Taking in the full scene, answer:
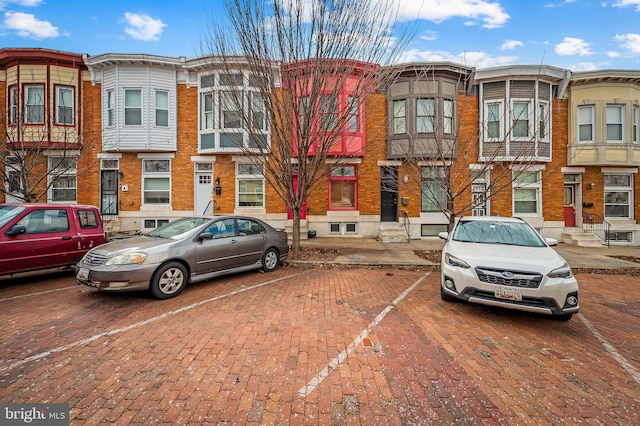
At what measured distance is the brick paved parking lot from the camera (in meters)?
2.53

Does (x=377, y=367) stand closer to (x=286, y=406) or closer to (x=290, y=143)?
(x=286, y=406)

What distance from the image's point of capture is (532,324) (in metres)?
4.44

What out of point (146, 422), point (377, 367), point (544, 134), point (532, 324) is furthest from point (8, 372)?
point (544, 134)

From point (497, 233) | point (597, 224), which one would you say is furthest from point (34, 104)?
point (597, 224)

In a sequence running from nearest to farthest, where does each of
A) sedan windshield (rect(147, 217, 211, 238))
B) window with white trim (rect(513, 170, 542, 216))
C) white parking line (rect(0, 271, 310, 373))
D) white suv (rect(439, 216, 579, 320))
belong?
Result: white parking line (rect(0, 271, 310, 373))
white suv (rect(439, 216, 579, 320))
sedan windshield (rect(147, 217, 211, 238))
window with white trim (rect(513, 170, 542, 216))

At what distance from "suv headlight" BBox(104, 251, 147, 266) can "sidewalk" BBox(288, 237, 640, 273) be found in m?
4.20

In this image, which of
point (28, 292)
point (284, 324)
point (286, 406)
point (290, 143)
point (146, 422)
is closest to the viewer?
point (146, 422)

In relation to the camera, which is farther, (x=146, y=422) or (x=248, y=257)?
(x=248, y=257)

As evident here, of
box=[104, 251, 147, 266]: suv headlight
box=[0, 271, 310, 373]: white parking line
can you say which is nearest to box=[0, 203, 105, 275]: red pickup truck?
box=[104, 251, 147, 266]: suv headlight

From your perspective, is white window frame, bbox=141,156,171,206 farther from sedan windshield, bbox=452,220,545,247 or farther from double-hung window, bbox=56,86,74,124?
→ sedan windshield, bbox=452,220,545,247

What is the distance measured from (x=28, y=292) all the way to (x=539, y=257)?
9605 millimetres

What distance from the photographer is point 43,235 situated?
6273 millimetres

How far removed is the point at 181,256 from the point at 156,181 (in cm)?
1027

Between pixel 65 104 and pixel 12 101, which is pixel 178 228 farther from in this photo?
pixel 12 101
